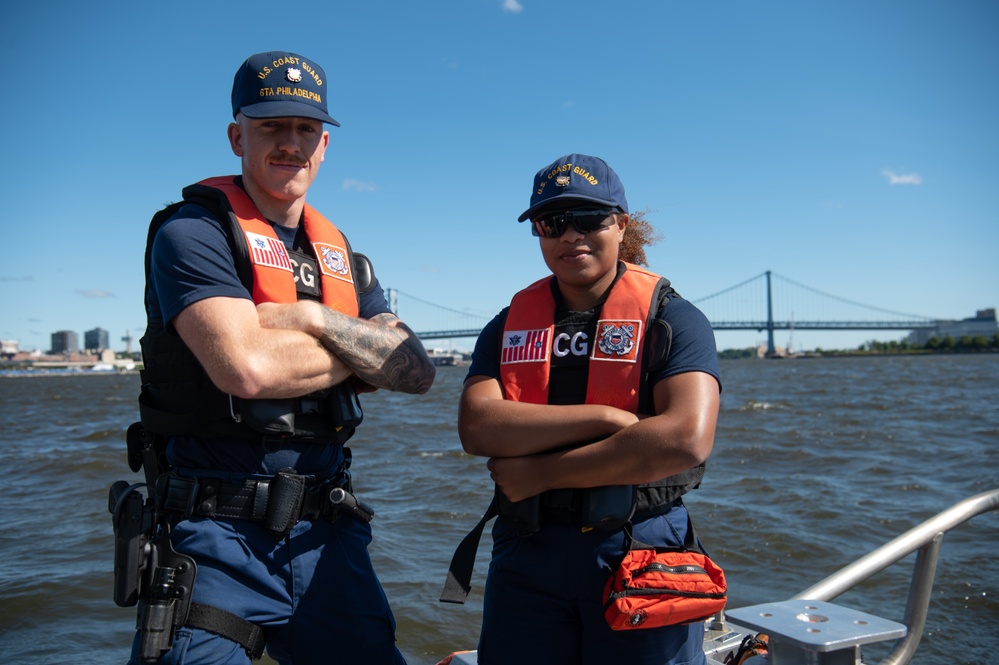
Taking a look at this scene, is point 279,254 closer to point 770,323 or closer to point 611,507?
point 611,507

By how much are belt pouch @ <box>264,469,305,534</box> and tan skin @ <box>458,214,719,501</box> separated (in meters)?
0.51

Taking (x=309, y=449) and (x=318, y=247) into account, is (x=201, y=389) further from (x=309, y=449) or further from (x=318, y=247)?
(x=318, y=247)

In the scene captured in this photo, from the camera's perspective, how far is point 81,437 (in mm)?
16734

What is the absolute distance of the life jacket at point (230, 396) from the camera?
217cm

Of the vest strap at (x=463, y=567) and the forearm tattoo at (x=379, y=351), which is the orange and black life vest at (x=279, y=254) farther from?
the vest strap at (x=463, y=567)

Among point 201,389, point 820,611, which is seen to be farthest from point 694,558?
point 201,389

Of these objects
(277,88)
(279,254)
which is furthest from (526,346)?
(277,88)

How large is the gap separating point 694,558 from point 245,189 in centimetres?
170

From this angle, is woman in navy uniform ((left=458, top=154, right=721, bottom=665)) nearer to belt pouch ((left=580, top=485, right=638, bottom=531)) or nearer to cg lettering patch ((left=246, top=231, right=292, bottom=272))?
belt pouch ((left=580, top=485, right=638, bottom=531))

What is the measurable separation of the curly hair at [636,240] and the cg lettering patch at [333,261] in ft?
2.98

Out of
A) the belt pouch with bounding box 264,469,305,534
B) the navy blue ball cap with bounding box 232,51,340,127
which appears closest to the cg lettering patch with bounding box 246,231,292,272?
the navy blue ball cap with bounding box 232,51,340,127

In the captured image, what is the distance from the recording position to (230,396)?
214cm

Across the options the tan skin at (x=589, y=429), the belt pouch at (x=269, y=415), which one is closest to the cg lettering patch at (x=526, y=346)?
the tan skin at (x=589, y=429)

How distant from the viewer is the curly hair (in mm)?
2682
